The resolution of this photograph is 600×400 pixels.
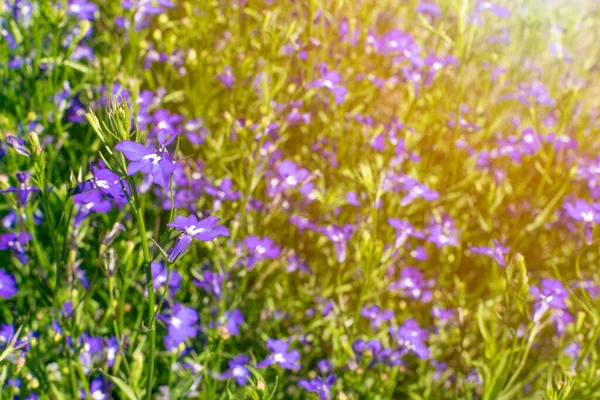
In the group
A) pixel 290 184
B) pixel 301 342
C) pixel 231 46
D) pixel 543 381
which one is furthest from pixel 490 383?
pixel 231 46

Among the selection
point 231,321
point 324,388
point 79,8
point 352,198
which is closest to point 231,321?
point 231,321

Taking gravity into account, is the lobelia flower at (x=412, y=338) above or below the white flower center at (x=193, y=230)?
below

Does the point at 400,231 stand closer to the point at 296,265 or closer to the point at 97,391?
the point at 296,265

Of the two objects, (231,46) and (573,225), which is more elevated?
(231,46)

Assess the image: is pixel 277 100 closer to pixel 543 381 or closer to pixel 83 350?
pixel 83 350

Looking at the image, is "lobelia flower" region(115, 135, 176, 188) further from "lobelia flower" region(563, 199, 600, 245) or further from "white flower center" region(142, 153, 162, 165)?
"lobelia flower" region(563, 199, 600, 245)

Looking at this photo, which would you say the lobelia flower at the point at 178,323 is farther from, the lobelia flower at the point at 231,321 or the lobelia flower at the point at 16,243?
the lobelia flower at the point at 16,243

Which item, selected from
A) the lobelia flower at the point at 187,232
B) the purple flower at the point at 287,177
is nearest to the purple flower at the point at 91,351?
the lobelia flower at the point at 187,232
